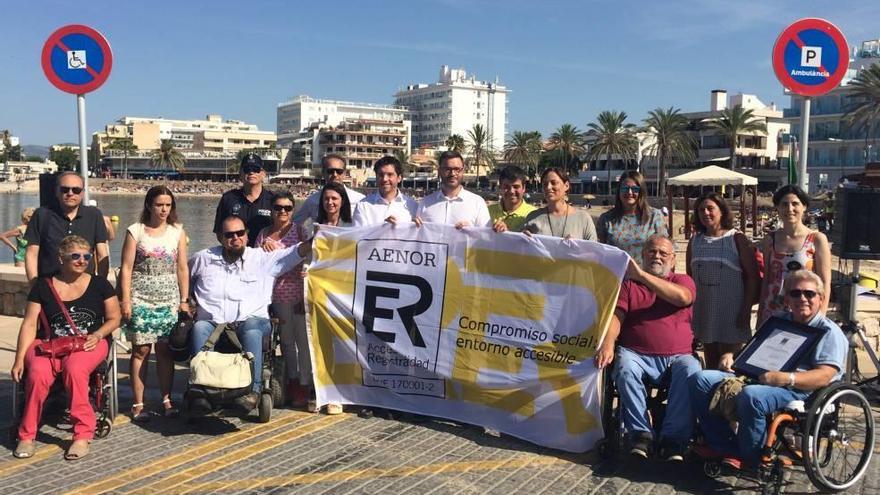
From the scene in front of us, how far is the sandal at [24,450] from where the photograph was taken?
15.7ft

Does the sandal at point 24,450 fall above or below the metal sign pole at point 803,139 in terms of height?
below

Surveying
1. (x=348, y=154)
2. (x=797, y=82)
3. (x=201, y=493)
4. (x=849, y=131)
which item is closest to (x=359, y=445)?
→ (x=201, y=493)

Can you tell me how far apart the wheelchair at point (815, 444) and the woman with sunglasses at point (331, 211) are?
3.41 meters

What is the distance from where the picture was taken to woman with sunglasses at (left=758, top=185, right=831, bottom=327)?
17.2 feet

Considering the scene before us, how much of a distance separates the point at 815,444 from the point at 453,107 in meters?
172

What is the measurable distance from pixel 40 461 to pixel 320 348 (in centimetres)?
210

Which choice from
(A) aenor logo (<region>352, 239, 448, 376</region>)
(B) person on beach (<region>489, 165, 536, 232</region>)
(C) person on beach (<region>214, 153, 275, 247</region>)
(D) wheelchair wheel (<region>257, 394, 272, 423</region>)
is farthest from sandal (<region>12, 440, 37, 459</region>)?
(B) person on beach (<region>489, 165, 536, 232</region>)

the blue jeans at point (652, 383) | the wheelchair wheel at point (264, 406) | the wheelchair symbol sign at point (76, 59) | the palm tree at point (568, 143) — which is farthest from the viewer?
the palm tree at point (568, 143)

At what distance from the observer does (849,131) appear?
6750 centimetres

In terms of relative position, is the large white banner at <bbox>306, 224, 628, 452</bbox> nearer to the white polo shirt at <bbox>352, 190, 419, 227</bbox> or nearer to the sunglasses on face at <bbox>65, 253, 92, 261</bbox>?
the white polo shirt at <bbox>352, 190, 419, 227</bbox>

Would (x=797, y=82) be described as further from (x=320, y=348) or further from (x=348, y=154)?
(x=348, y=154)

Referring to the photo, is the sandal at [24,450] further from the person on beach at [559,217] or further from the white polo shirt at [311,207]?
the person on beach at [559,217]

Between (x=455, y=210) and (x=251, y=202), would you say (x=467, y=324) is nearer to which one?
(x=455, y=210)

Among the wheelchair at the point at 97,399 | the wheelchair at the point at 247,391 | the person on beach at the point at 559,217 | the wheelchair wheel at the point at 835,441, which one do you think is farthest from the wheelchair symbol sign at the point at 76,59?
the wheelchair wheel at the point at 835,441
